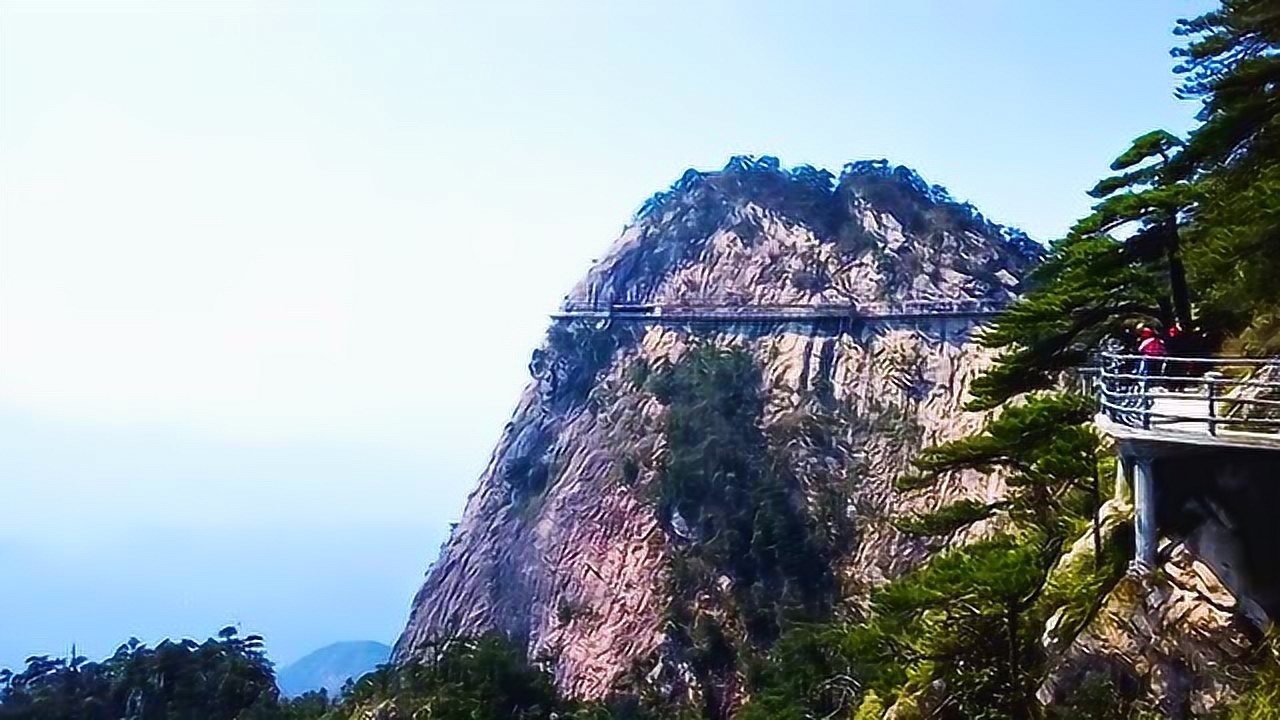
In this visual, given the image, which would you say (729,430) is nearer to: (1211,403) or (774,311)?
(774,311)

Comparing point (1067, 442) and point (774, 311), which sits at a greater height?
point (774, 311)

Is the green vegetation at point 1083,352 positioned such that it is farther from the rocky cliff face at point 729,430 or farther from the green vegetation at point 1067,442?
the rocky cliff face at point 729,430

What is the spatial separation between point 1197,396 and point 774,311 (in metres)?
46.3

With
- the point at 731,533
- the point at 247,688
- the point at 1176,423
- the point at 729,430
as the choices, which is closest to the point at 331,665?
the point at 729,430

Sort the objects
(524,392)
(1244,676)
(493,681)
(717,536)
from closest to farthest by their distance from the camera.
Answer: (1244,676) → (493,681) → (717,536) → (524,392)

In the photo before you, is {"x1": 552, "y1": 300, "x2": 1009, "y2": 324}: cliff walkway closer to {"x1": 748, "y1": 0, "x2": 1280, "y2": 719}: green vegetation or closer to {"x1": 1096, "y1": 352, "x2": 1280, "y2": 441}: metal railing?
{"x1": 748, "y1": 0, "x2": 1280, "y2": 719}: green vegetation

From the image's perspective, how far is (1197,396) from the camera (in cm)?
1009

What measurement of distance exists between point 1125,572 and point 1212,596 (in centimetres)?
110

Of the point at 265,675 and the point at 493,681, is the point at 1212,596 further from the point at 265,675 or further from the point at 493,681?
the point at 265,675

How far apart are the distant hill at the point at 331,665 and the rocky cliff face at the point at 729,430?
106 metres

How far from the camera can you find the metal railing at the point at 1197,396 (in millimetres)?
9992

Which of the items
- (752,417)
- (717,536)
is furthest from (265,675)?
(752,417)

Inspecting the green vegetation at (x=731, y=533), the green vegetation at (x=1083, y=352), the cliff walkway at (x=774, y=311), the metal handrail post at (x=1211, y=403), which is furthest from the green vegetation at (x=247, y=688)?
the metal handrail post at (x=1211, y=403)

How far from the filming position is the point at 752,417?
52.2 metres
